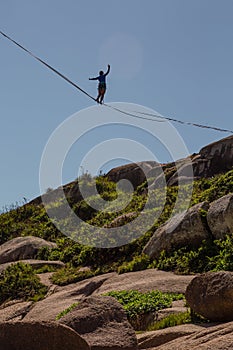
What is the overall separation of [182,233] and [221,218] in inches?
64.8

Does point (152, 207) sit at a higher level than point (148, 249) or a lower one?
higher

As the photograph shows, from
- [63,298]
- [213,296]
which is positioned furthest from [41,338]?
[63,298]

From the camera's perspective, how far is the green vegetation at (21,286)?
18.6m

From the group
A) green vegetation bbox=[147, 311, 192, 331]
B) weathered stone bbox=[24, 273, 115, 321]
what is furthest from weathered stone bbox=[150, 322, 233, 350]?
weathered stone bbox=[24, 273, 115, 321]

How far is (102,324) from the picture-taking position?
934cm

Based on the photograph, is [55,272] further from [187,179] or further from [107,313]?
[107,313]

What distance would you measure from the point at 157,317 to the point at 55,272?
31.0 feet

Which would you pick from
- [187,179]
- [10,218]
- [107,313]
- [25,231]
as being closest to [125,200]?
[187,179]

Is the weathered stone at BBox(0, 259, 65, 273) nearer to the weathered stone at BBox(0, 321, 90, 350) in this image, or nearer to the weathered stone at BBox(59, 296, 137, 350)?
the weathered stone at BBox(59, 296, 137, 350)

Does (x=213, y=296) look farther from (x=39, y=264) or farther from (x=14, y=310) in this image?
(x=39, y=264)

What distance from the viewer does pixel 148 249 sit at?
62.6ft

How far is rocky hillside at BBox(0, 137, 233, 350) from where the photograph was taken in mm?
8859

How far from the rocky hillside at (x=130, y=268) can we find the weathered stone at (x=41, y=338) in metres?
0.01

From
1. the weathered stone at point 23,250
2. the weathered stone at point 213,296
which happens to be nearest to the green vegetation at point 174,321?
the weathered stone at point 213,296
